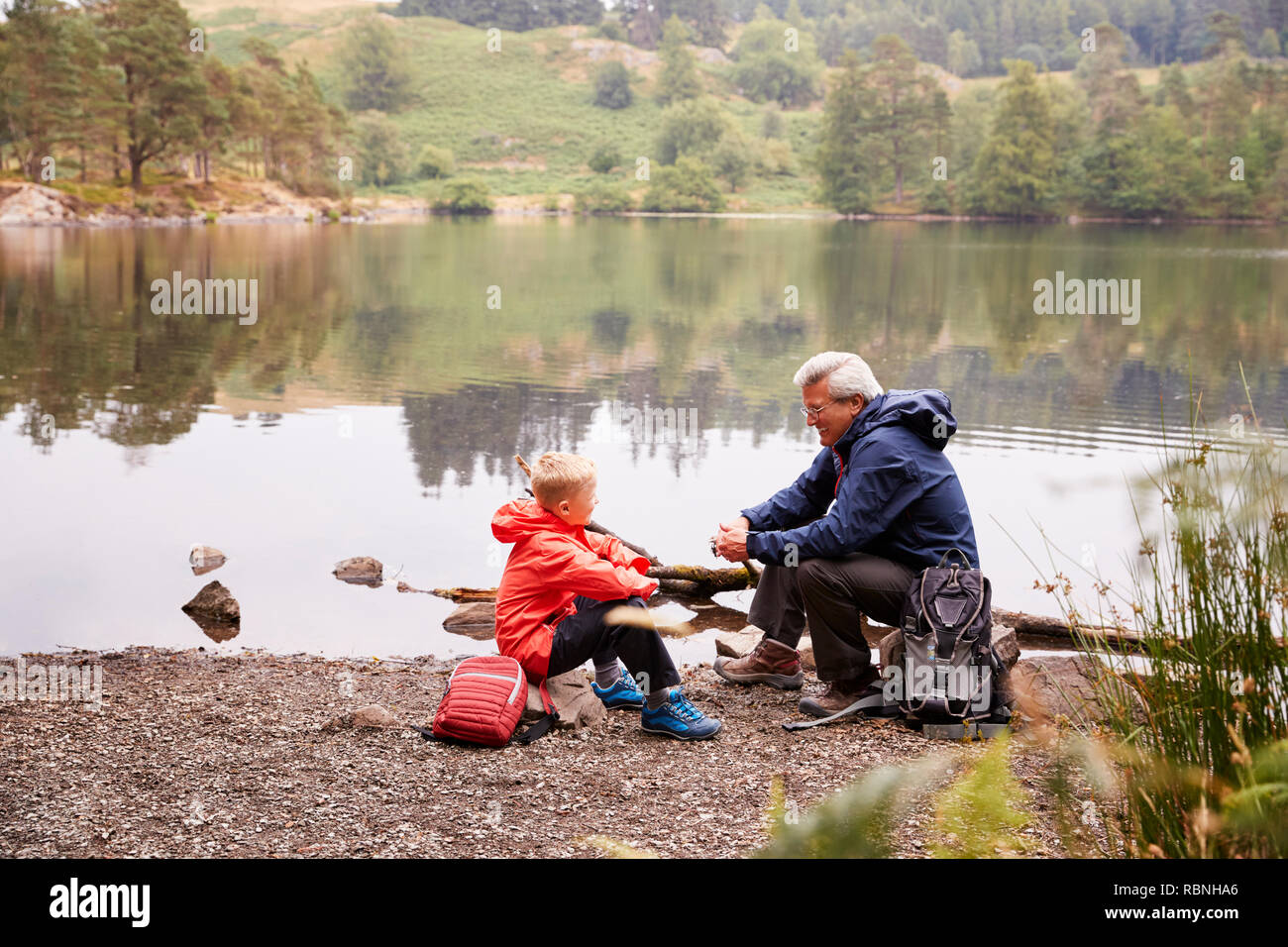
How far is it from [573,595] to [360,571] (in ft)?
12.5

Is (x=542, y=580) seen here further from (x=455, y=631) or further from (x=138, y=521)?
(x=138, y=521)

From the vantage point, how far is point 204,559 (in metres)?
8.45

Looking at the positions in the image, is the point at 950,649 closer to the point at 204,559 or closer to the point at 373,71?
the point at 204,559

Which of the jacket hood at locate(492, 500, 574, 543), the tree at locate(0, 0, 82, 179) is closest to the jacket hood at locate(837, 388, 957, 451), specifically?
the jacket hood at locate(492, 500, 574, 543)

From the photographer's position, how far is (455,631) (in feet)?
23.7

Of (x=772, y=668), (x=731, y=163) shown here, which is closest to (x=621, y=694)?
(x=772, y=668)

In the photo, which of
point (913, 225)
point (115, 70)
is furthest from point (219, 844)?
point (913, 225)

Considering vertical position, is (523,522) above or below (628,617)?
above

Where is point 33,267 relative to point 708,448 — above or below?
above

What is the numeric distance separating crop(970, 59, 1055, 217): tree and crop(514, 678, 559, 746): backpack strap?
78601 mm

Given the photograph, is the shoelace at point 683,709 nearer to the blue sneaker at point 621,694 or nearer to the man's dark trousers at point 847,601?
the blue sneaker at point 621,694

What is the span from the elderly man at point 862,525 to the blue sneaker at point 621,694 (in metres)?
0.74

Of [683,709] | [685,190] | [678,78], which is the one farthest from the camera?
[678,78]
